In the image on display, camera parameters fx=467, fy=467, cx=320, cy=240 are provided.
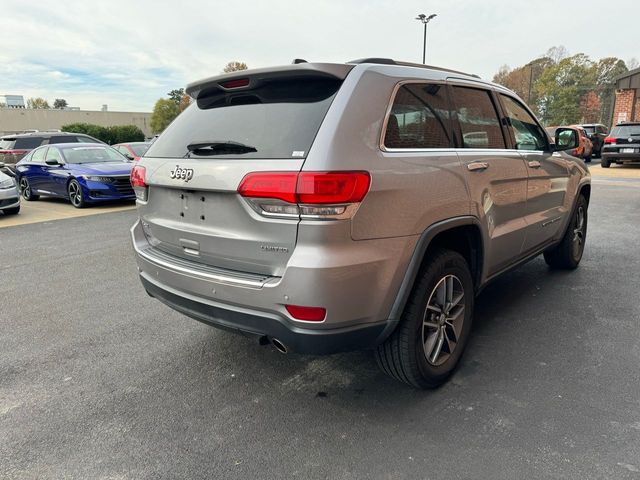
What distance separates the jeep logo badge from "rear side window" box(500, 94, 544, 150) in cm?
252

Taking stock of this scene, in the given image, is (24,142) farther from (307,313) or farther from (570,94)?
(570,94)

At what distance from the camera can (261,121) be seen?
8.20ft

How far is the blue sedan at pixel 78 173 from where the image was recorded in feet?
34.0

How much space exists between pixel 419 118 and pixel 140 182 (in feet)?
5.88

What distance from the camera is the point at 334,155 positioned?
2139 mm

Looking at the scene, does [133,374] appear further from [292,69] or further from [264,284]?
[292,69]

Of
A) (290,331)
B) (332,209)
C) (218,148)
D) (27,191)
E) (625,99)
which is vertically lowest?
(27,191)

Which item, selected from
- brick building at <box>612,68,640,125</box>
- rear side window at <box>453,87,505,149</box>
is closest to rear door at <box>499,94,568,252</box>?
rear side window at <box>453,87,505,149</box>

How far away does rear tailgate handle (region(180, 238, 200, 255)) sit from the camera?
2631 mm

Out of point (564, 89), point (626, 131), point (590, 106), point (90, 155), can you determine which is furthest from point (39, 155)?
point (590, 106)

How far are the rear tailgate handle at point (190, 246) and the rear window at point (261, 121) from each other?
49 cm

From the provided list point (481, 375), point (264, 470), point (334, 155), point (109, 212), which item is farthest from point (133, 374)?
point (109, 212)

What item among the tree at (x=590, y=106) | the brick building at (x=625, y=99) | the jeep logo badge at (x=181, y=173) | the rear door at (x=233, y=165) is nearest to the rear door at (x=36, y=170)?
the rear door at (x=233, y=165)

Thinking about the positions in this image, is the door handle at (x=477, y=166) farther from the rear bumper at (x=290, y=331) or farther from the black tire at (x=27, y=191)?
the black tire at (x=27, y=191)
